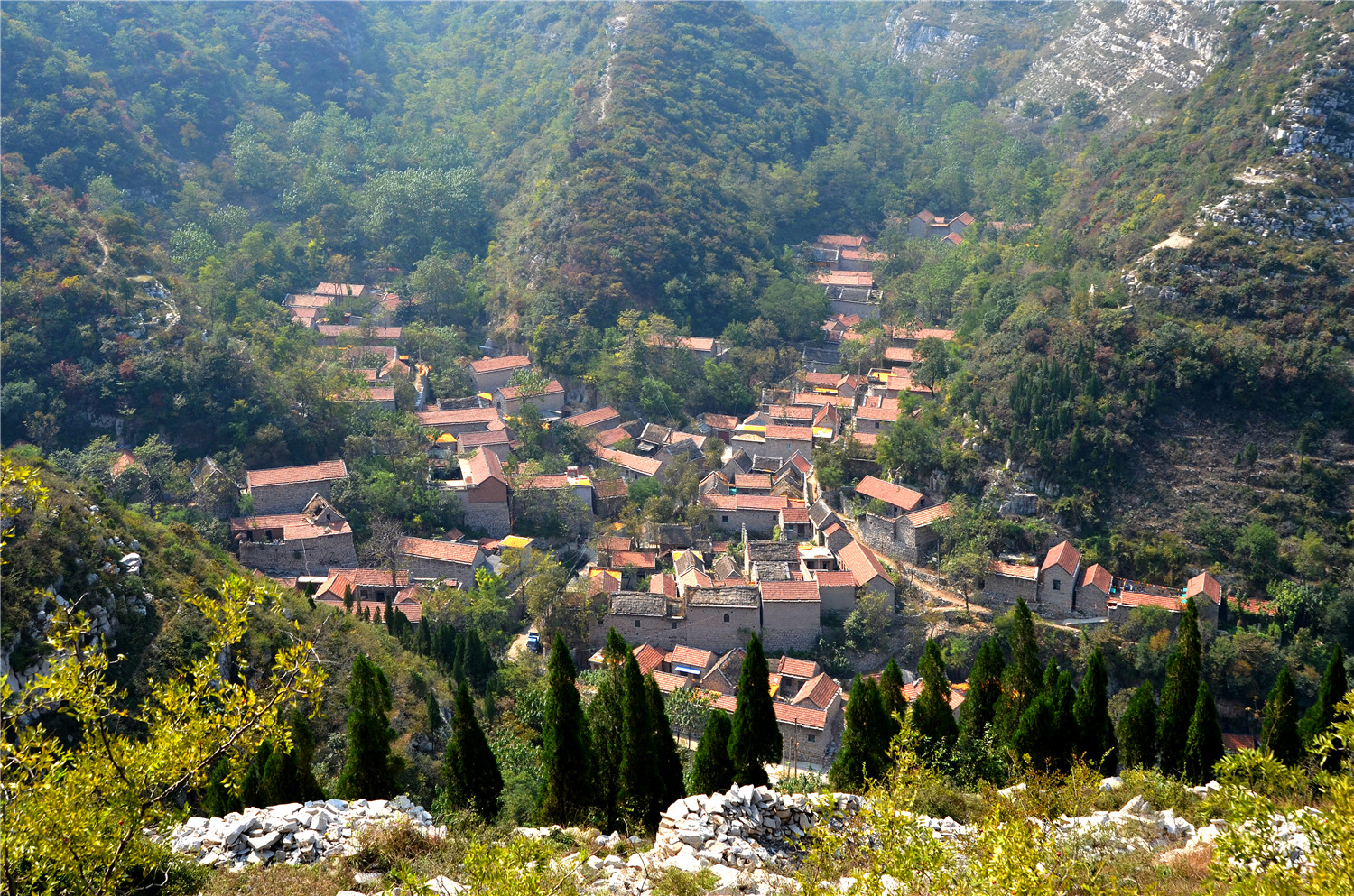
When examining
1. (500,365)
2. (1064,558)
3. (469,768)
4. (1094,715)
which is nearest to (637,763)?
(469,768)

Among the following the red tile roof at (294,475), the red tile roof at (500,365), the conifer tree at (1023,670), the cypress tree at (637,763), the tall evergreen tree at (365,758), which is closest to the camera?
the tall evergreen tree at (365,758)

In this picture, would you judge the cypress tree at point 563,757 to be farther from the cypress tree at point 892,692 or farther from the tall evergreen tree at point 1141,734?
the tall evergreen tree at point 1141,734

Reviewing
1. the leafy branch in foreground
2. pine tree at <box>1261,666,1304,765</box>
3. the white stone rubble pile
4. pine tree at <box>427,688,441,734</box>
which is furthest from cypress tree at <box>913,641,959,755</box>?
the leafy branch in foreground

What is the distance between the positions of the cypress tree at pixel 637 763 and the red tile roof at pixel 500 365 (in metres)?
29.9

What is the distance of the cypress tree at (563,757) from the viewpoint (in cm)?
1772

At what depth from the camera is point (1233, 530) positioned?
1308 inches

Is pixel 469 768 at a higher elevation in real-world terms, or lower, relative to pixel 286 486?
higher

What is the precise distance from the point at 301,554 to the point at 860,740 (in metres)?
20.8

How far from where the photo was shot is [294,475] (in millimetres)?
36094

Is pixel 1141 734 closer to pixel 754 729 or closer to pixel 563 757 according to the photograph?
pixel 754 729

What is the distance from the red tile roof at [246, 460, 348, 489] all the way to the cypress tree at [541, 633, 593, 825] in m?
20.7

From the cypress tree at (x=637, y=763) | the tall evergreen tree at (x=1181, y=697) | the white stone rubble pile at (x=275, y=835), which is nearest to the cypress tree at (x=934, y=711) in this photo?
the tall evergreen tree at (x=1181, y=697)

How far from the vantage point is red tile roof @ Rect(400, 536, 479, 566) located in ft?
112

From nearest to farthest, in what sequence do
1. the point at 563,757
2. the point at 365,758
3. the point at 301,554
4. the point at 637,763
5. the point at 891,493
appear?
the point at 365,758
the point at 563,757
the point at 637,763
the point at 301,554
the point at 891,493
